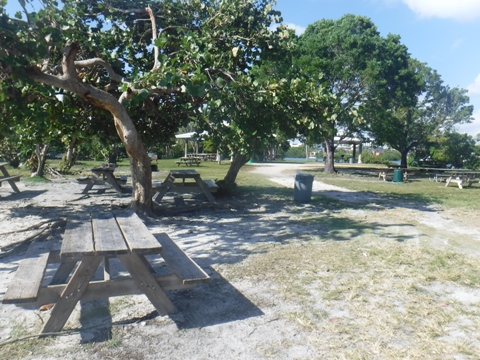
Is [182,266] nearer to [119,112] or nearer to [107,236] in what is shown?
[107,236]

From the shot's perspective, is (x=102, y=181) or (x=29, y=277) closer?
(x=29, y=277)

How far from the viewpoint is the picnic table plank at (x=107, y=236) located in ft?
10.9

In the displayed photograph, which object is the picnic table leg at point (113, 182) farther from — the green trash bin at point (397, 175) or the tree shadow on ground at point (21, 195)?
the green trash bin at point (397, 175)

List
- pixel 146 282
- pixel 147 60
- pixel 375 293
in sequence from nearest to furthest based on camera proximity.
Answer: pixel 146 282 < pixel 375 293 < pixel 147 60

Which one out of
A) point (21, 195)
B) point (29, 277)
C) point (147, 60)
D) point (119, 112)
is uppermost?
point (147, 60)

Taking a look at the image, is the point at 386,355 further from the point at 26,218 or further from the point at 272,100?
the point at 26,218

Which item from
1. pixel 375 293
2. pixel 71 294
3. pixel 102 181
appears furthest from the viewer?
pixel 102 181

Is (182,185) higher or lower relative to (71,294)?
higher

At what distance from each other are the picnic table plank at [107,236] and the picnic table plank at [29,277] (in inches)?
21.0

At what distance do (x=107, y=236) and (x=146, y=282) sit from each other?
1.88 ft

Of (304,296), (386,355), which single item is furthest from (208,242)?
(386,355)

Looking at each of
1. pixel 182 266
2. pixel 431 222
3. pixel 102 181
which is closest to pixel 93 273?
pixel 182 266

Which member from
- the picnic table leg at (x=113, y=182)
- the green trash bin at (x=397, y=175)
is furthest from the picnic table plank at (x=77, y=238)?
the green trash bin at (x=397, y=175)

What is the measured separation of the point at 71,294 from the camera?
11.1 feet
